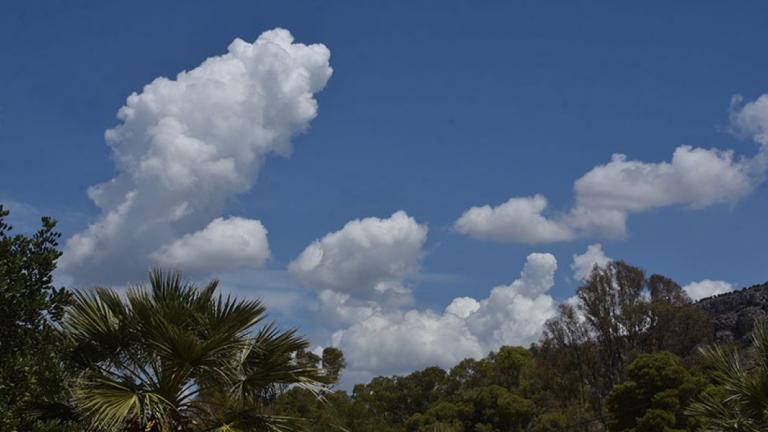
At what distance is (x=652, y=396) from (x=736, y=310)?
4413cm

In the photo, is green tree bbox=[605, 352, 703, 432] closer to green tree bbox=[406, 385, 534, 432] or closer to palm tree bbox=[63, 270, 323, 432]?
green tree bbox=[406, 385, 534, 432]

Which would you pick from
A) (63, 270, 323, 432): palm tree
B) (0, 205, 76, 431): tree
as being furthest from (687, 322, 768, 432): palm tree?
(0, 205, 76, 431): tree

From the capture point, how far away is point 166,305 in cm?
1261

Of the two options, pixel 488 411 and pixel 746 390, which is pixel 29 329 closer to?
pixel 746 390

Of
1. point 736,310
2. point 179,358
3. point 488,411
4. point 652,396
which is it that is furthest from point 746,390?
point 736,310

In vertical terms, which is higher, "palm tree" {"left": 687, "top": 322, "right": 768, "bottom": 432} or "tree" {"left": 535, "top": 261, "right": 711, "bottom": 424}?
"tree" {"left": 535, "top": 261, "right": 711, "bottom": 424}

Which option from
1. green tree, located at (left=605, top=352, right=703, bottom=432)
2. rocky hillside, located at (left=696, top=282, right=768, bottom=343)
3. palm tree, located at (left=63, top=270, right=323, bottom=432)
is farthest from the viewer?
rocky hillside, located at (left=696, top=282, right=768, bottom=343)

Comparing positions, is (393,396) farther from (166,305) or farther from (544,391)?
(166,305)

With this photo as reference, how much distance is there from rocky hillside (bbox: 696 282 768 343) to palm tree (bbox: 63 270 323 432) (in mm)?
65496

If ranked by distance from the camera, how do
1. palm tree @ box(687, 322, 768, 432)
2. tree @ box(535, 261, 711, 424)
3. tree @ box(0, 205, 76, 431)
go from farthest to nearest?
tree @ box(535, 261, 711, 424), palm tree @ box(687, 322, 768, 432), tree @ box(0, 205, 76, 431)

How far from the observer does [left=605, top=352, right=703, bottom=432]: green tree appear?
129 feet

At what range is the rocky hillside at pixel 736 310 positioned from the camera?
74125 mm

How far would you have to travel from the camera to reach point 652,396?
4084 centimetres

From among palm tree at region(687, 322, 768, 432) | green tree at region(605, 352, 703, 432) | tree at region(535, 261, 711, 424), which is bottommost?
palm tree at region(687, 322, 768, 432)
